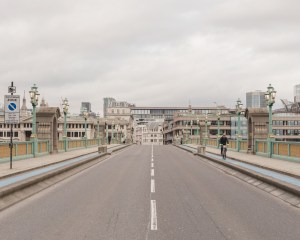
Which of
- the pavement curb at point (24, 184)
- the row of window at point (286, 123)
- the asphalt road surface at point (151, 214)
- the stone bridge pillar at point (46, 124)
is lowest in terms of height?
the asphalt road surface at point (151, 214)

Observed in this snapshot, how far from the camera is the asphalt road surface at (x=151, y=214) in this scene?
21.8 ft

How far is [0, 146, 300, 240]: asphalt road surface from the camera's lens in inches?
261

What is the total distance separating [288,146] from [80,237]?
1825 centimetres

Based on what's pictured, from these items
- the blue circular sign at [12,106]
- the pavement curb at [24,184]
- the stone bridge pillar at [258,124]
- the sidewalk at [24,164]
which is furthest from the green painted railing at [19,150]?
the stone bridge pillar at [258,124]

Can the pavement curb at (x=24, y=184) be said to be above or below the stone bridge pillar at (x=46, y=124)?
below

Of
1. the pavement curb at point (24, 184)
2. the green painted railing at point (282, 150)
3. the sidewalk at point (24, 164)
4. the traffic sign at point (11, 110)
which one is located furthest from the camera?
the green painted railing at point (282, 150)

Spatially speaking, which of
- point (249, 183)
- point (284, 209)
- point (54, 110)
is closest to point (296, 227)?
point (284, 209)

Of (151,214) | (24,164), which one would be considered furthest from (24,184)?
(24,164)

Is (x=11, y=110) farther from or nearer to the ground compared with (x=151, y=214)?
farther from the ground

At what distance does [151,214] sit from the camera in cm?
826

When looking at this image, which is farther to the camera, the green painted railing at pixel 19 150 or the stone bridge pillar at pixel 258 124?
the stone bridge pillar at pixel 258 124

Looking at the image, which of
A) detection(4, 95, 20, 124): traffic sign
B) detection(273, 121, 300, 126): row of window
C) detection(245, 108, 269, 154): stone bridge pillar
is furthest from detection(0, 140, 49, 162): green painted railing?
detection(273, 121, 300, 126): row of window

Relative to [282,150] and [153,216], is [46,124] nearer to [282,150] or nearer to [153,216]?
[282,150]

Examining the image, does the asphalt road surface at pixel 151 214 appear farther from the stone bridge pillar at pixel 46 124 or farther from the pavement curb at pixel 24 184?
the stone bridge pillar at pixel 46 124
